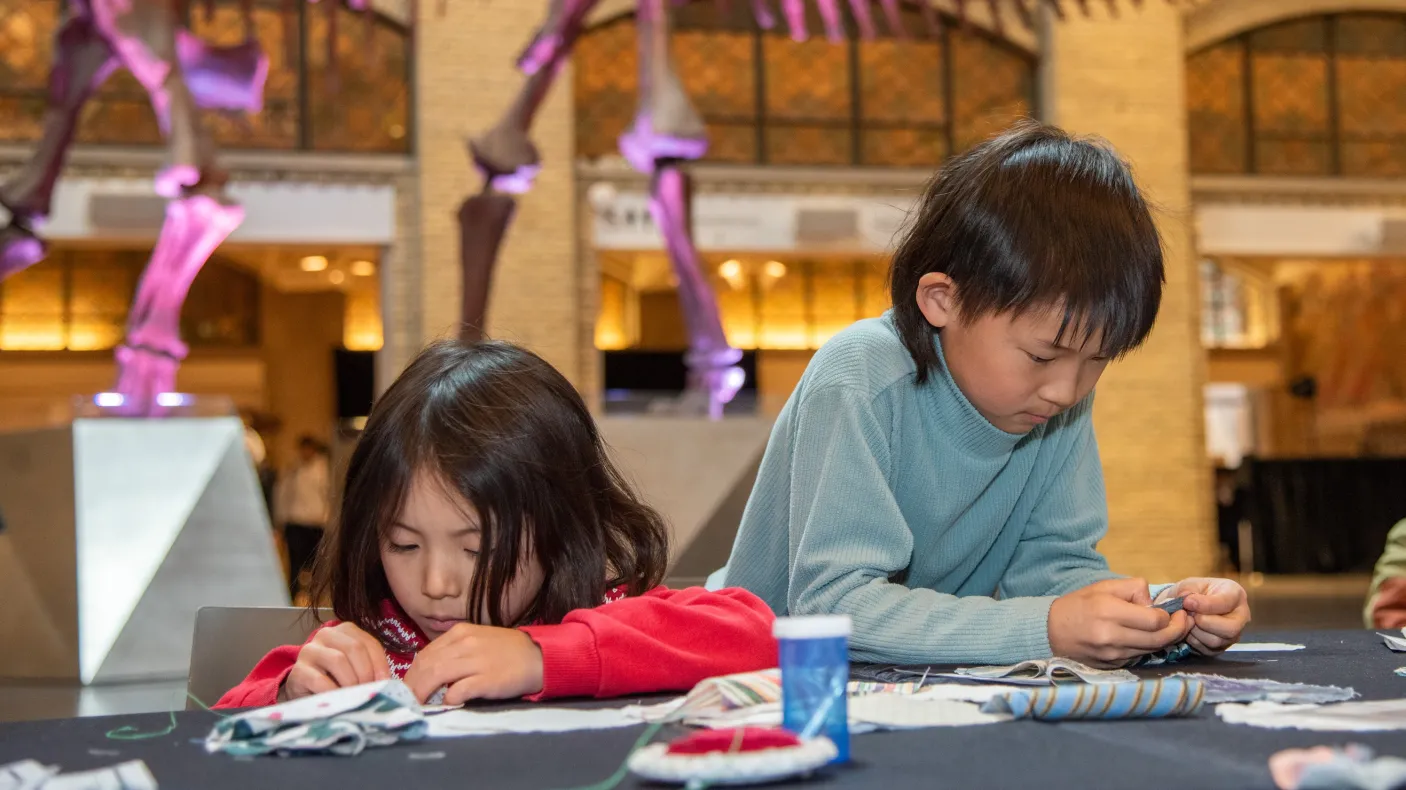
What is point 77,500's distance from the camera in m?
4.55

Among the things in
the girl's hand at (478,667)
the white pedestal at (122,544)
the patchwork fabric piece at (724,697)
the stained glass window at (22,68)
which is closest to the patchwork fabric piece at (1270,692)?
the patchwork fabric piece at (724,697)

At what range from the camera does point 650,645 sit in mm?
1356

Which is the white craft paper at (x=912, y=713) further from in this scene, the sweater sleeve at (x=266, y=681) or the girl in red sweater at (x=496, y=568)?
the sweater sleeve at (x=266, y=681)

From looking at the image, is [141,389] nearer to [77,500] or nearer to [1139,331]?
[77,500]

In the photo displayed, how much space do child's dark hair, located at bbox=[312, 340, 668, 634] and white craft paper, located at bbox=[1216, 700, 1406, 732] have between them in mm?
663

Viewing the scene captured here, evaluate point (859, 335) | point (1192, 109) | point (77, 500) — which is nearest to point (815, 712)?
point (859, 335)

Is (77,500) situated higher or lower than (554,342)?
lower

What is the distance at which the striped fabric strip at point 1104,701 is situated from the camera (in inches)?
42.6

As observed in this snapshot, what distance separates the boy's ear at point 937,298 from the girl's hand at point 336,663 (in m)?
0.68

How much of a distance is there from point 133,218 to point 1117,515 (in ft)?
24.8

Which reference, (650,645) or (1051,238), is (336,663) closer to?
(650,645)

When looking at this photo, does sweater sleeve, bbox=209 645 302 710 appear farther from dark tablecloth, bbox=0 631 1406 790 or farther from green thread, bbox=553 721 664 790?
green thread, bbox=553 721 664 790

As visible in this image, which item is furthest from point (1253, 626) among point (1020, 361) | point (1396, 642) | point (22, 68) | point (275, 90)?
point (22, 68)

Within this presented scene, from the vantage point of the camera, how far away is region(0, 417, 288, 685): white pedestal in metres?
4.55
